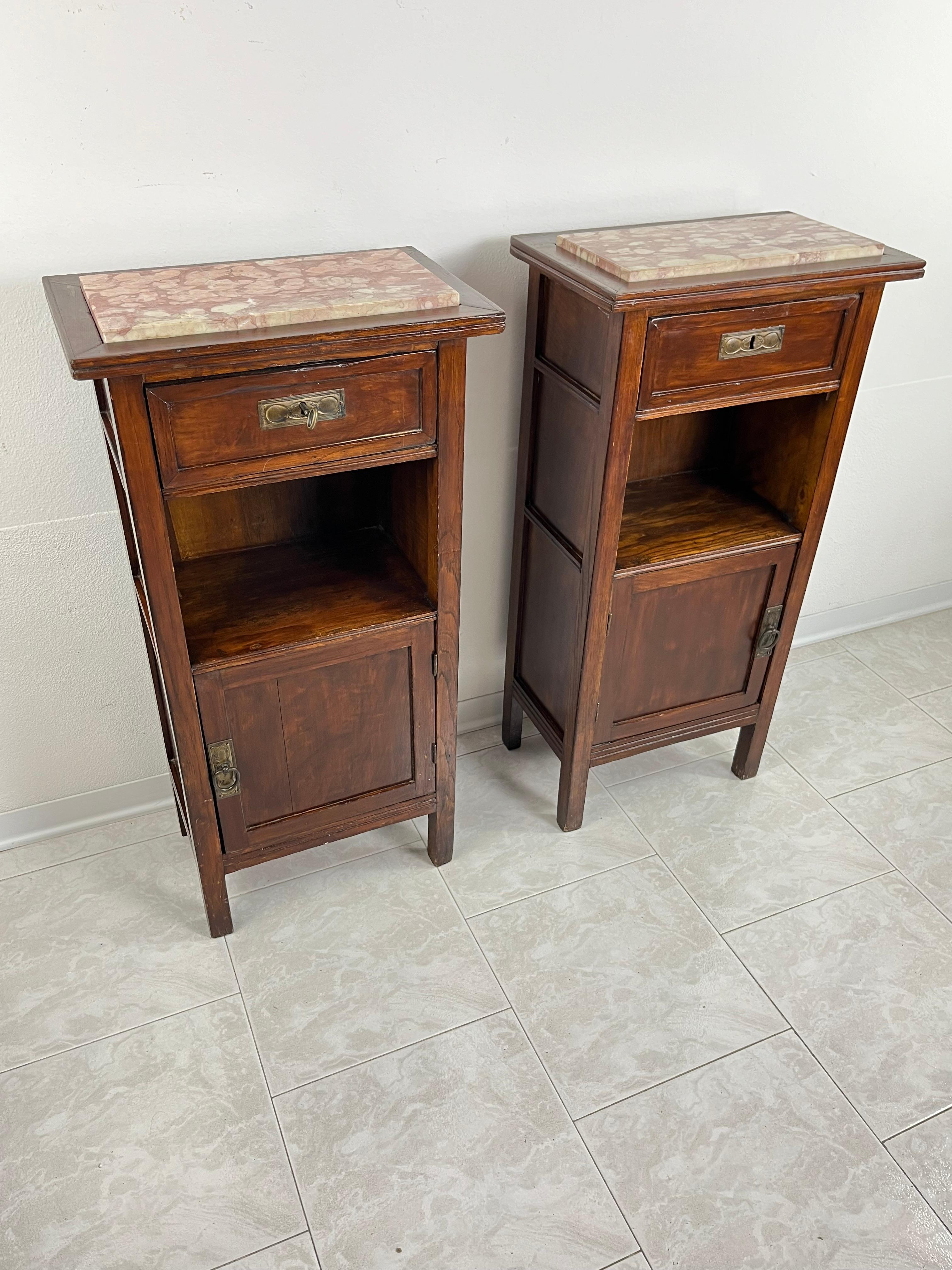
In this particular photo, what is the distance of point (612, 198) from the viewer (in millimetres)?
1876

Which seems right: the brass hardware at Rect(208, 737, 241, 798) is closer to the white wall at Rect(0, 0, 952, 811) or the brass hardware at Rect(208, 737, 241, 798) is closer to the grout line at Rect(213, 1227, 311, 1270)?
the white wall at Rect(0, 0, 952, 811)

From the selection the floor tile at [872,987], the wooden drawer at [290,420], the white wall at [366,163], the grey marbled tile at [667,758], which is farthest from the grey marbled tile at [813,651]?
the wooden drawer at [290,420]

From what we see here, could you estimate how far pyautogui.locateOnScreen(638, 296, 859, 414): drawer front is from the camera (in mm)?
1587

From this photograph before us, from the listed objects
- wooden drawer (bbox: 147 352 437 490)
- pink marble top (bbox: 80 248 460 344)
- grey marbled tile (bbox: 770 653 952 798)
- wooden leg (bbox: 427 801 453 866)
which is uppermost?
pink marble top (bbox: 80 248 460 344)

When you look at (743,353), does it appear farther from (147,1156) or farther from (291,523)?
(147,1156)

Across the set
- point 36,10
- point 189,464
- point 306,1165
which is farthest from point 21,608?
point 306,1165

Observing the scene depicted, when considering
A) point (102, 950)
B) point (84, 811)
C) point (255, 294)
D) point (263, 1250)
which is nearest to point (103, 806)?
point (84, 811)

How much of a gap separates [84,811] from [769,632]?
1.58m

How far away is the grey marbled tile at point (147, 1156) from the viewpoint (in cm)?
145

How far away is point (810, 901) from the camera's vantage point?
6.66 ft

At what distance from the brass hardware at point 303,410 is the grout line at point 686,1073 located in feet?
4.05

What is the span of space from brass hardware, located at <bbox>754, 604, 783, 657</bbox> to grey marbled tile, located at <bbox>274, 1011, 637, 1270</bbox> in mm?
966

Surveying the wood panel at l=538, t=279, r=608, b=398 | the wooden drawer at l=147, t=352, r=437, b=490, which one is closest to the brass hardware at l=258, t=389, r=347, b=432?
the wooden drawer at l=147, t=352, r=437, b=490

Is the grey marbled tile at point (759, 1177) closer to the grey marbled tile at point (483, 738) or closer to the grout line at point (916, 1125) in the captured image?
the grout line at point (916, 1125)
